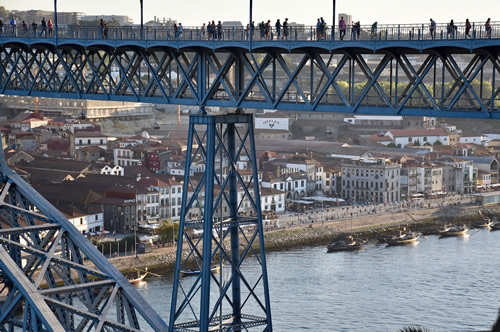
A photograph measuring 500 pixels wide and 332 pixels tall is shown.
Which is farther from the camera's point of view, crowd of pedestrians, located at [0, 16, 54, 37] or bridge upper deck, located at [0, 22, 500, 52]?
crowd of pedestrians, located at [0, 16, 54, 37]

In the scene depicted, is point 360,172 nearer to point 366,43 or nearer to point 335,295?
point 335,295

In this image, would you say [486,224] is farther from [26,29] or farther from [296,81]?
[296,81]

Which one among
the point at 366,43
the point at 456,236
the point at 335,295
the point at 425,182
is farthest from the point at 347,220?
the point at 366,43

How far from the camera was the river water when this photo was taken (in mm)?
24547

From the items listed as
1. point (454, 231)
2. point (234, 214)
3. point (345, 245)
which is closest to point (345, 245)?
point (345, 245)

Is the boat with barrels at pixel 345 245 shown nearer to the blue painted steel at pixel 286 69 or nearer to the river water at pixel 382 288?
the river water at pixel 382 288

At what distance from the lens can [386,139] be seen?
54.2 meters

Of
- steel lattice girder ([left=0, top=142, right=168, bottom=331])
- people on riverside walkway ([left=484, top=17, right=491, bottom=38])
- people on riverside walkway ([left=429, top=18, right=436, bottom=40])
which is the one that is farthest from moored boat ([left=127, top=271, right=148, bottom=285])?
people on riverside walkway ([left=484, top=17, right=491, bottom=38])

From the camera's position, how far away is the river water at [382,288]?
2455cm

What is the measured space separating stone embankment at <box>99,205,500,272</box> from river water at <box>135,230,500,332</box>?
98 cm

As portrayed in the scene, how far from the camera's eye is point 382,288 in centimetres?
2822

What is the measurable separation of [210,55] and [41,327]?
12.6 feet

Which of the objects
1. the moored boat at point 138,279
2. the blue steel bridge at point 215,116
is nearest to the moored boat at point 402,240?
the moored boat at point 138,279

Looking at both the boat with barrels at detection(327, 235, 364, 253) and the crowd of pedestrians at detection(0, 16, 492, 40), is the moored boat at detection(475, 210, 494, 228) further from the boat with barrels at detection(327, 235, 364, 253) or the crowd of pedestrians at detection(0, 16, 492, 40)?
the crowd of pedestrians at detection(0, 16, 492, 40)
